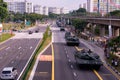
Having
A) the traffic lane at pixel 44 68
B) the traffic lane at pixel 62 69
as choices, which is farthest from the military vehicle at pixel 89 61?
the traffic lane at pixel 44 68

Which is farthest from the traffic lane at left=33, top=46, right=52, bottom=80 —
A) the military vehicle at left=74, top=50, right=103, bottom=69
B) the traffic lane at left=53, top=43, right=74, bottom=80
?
the military vehicle at left=74, top=50, right=103, bottom=69

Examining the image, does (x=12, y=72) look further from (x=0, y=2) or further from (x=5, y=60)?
(x=0, y=2)

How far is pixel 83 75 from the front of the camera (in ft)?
127

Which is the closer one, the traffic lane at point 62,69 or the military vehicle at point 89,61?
the traffic lane at point 62,69

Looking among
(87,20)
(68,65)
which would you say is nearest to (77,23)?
(87,20)

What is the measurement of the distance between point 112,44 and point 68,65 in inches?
409

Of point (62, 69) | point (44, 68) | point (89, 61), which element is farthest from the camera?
point (44, 68)

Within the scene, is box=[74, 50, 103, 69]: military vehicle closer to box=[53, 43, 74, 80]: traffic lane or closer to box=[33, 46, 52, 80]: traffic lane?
box=[53, 43, 74, 80]: traffic lane

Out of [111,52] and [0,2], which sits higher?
[0,2]

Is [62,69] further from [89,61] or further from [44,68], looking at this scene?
[89,61]

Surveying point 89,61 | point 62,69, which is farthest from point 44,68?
point 89,61

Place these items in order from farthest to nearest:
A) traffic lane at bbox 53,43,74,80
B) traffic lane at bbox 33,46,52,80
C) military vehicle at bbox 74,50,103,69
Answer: military vehicle at bbox 74,50,103,69
traffic lane at bbox 53,43,74,80
traffic lane at bbox 33,46,52,80

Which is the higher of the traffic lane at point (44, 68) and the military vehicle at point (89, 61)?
the military vehicle at point (89, 61)

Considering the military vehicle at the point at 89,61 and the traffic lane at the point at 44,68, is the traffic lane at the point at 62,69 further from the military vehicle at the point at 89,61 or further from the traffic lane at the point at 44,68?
the military vehicle at the point at 89,61
